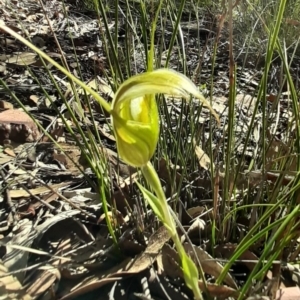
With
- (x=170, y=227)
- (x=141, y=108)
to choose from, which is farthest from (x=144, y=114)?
(x=170, y=227)

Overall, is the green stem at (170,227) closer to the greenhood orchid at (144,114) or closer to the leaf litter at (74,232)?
the greenhood orchid at (144,114)

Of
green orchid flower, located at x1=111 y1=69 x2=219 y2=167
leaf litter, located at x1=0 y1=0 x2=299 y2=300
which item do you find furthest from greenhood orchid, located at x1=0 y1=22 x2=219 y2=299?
leaf litter, located at x1=0 y1=0 x2=299 y2=300

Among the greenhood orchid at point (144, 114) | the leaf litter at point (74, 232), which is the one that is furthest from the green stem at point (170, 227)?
the leaf litter at point (74, 232)

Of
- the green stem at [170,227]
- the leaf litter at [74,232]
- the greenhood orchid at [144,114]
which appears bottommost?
the leaf litter at [74,232]

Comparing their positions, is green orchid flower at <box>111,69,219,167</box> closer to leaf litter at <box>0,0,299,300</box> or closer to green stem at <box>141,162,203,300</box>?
green stem at <box>141,162,203,300</box>

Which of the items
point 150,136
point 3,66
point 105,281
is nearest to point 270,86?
point 3,66

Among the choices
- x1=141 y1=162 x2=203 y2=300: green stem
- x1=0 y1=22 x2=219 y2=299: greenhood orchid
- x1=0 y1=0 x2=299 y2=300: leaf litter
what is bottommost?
x1=0 y1=0 x2=299 y2=300: leaf litter

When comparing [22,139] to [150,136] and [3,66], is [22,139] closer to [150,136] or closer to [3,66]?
[3,66]

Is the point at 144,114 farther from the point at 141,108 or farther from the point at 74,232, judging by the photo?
the point at 74,232

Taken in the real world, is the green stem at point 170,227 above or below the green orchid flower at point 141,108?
below
